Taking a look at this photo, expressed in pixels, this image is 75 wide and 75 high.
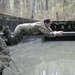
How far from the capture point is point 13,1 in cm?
2467

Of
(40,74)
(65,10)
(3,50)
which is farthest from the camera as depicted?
(65,10)

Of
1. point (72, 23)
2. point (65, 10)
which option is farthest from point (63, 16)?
point (72, 23)

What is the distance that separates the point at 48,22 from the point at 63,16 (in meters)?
23.9

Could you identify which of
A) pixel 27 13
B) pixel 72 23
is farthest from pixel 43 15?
pixel 72 23

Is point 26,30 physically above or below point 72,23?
above

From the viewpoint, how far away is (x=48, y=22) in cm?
Answer: 539

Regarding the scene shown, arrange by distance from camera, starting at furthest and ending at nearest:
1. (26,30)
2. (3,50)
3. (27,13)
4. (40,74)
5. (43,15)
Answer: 1. (43,15)
2. (27,13)
3. (26,30)
4. (40,74)
5. (3,50)

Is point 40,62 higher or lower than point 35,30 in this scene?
lower

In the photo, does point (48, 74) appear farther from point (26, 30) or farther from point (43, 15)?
point (43, 15)

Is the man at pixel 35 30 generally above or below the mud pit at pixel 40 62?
above

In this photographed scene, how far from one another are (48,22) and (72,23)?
36.4ft

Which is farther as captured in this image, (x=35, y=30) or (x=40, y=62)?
(x=40, y=62)

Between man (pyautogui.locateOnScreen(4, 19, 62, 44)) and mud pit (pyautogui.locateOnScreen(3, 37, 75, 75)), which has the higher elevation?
man (pyautogui.locateOnScreen(4, 19, 62, 44))

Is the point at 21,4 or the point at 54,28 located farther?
the point at 21,4
